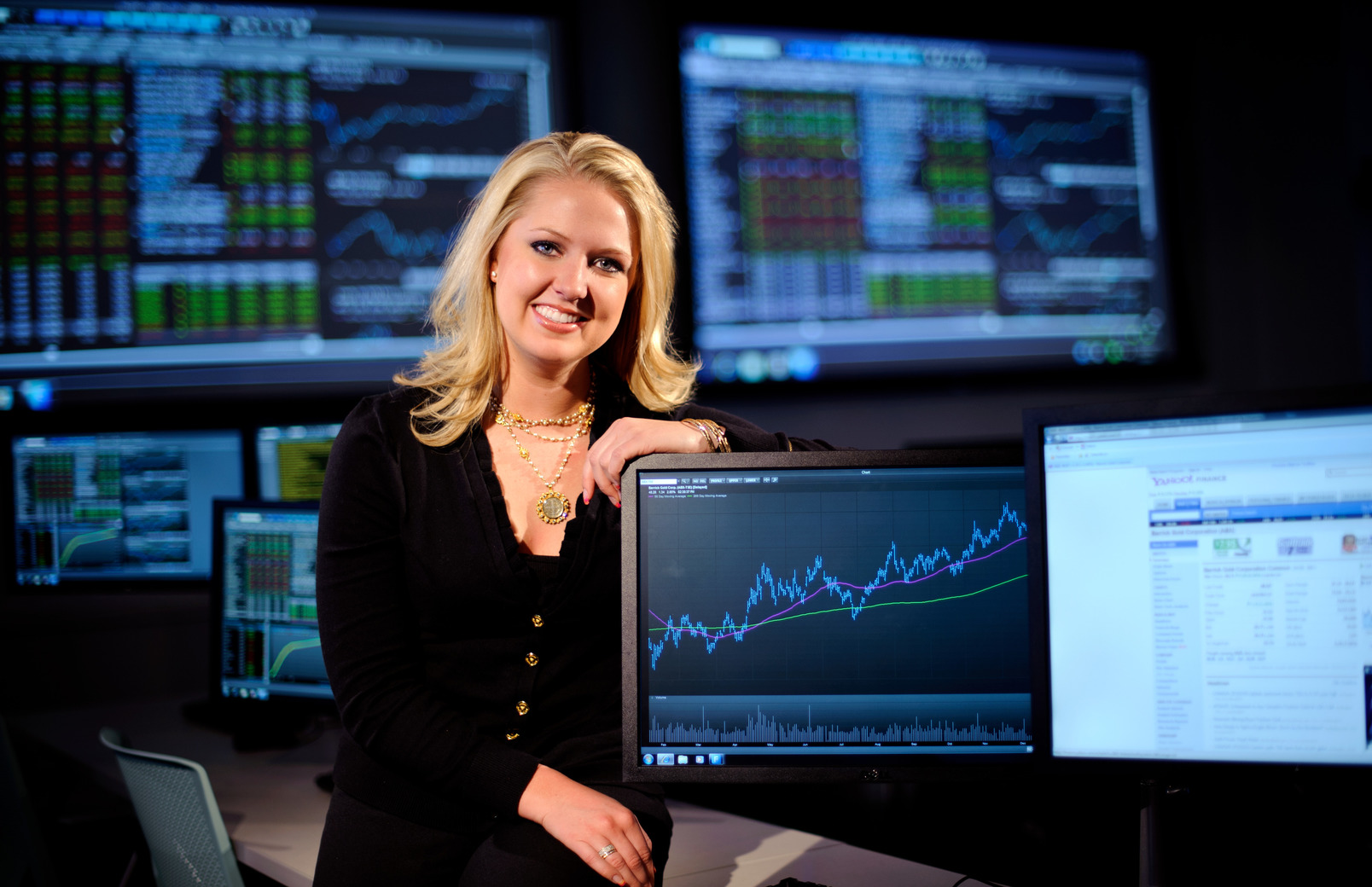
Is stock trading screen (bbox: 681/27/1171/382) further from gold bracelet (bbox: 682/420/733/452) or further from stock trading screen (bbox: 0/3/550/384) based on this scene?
gold bracelet (bbox: 682/420/733/452)

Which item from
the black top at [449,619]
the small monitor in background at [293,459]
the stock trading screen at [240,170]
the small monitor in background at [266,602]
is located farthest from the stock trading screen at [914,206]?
the black top at [449,619]

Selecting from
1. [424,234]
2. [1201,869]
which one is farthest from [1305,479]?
[424,234]

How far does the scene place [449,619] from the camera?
128 centimetres

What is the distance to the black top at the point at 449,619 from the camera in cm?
122

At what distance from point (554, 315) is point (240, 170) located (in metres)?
1.46

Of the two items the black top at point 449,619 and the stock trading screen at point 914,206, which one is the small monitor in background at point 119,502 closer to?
the black top at point 449,619

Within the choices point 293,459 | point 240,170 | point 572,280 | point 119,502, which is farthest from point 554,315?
point 240,170

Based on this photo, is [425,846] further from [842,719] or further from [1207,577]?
[1207,577]

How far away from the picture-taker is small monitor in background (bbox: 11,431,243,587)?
2.00m

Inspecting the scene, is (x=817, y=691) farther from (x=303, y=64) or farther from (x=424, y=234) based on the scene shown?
(x=303, y=64)

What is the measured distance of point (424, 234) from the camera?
256 cm

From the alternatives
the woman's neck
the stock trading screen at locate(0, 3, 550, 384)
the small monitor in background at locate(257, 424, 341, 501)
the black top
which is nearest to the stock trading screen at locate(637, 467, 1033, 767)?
the black top

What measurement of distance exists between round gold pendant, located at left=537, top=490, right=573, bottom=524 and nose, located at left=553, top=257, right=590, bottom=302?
26cm

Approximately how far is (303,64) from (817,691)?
209 centimetres
